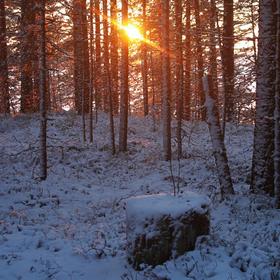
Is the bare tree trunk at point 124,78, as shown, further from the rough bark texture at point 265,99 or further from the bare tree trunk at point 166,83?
the rough bark texture at point 265,99

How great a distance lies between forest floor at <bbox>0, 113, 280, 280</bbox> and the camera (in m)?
7.39

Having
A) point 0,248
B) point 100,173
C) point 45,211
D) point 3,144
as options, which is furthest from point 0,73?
point 0,248

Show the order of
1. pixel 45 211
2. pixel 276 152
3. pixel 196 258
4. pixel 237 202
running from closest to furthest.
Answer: pixel 196 258 → pixel 276 152 → pixel 237 202 → pixel 45 211

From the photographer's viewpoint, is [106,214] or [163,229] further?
[106,214]

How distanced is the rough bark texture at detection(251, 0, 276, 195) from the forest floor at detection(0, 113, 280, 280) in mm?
721

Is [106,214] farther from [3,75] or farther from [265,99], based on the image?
[3,75]

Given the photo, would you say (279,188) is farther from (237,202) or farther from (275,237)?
(275,237)

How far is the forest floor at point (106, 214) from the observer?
24.3ft

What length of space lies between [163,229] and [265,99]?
5536 mm

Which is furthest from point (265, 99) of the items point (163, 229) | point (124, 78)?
point (124, 78)

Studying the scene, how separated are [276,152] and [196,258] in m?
4.00

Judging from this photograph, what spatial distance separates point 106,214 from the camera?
39.0 ft

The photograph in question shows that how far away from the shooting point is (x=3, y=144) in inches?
833

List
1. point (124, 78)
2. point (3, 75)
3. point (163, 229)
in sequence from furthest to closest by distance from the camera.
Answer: point (3, 75), point (124, 78), point (163, 229)
